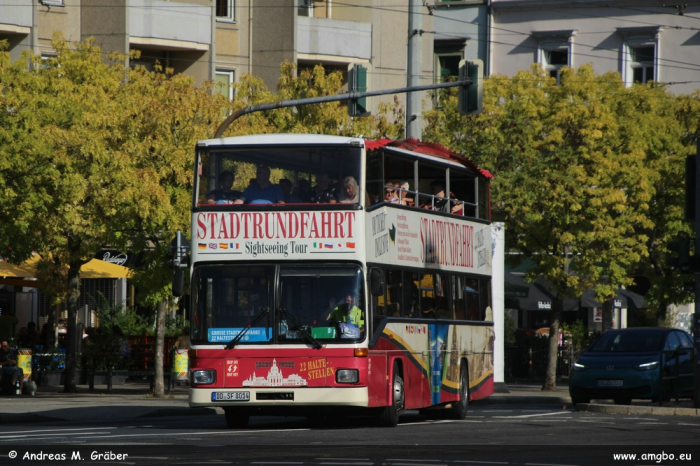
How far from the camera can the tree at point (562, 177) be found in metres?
35.7

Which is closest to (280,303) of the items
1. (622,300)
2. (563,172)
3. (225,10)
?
(563,172)

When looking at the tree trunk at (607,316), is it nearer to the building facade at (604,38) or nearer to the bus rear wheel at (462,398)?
the building facade at (604,38)

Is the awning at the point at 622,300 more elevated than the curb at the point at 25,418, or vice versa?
the awning at the point at 622,300

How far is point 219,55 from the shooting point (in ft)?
152

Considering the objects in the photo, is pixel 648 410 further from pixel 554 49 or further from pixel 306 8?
pixel 554 49

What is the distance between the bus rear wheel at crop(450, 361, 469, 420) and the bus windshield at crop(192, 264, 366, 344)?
15.5ft

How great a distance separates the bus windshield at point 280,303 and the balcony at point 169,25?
24.8m

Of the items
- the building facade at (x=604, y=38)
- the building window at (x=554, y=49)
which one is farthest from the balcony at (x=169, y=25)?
the building window at (x=554, y=49)

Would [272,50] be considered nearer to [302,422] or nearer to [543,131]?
[543,131]

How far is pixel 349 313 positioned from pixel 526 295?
24.0 metres

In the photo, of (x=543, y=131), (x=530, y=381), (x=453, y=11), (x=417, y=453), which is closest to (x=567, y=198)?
(x=543, y=131)

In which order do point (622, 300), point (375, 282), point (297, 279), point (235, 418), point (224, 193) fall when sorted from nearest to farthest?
point (375, 282) < point (297, 279) < point (224, 193) < point (235, 418) < point (622, 300)

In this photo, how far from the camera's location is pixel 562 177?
117 feet

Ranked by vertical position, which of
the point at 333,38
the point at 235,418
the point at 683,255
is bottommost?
the point at 235,418
